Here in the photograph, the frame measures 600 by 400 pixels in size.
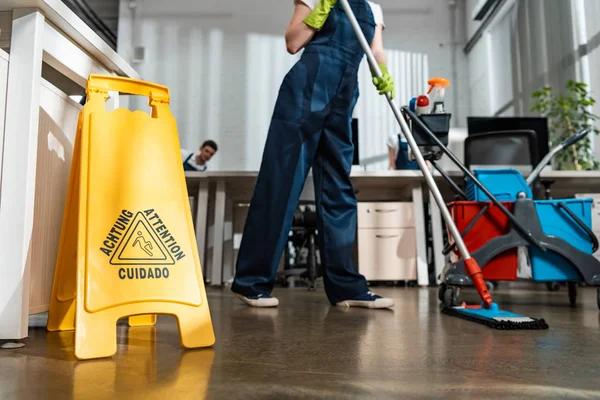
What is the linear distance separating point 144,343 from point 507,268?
4.74ft

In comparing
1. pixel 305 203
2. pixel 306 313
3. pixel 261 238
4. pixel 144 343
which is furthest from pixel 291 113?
pixel 305 203

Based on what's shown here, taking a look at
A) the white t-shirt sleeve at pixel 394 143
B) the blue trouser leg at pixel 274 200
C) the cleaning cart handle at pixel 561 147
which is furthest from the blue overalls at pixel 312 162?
the white t-shirt sleeve at pixel 394 143

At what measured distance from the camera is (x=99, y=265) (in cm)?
97

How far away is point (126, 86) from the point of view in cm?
115

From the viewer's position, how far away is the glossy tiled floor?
A: 0.67m

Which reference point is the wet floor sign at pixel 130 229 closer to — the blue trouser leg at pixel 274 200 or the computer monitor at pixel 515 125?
the blue trouser leg at pixel 274 200

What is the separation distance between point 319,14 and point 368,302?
3.32 ft

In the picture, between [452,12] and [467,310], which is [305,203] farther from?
[452,12]

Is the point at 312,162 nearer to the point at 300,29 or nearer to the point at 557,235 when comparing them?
the point at 300,29

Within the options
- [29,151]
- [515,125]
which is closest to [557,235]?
[29,151]

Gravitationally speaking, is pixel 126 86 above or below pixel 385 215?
above

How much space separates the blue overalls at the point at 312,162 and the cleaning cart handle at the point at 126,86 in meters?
0.67

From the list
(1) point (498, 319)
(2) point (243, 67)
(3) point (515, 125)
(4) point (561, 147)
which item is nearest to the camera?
(1) point (498, 319)

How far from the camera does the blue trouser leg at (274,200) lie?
1812mm
